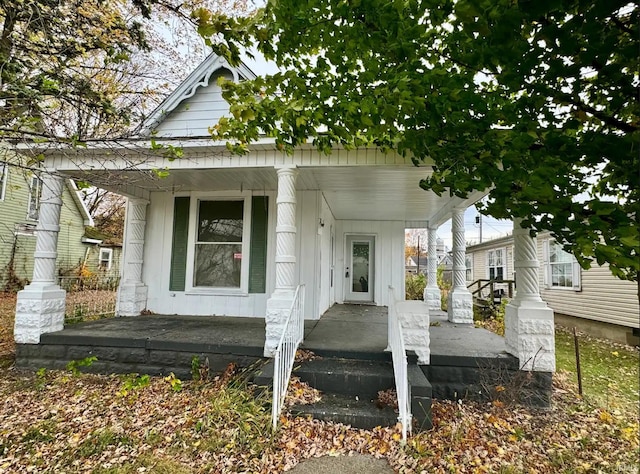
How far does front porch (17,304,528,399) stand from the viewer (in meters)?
3.88

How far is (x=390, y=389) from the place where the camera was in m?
3.54

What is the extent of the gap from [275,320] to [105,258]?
59.6ft

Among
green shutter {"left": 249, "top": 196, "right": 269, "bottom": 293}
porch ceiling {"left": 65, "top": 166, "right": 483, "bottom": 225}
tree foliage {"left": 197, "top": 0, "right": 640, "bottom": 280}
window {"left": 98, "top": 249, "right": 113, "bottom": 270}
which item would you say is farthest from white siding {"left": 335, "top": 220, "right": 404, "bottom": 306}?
window {"left": 98, "top": 249, "right": 113, "bottom": 270}

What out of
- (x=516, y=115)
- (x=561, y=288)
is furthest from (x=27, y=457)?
(x=561, y=288)

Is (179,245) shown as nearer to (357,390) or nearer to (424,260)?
(357,390)

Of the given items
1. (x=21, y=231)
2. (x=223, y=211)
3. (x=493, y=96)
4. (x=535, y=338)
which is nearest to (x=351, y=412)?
(x=535, y=338)

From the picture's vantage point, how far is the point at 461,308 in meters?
6.53

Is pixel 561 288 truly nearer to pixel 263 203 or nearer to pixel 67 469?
pixel 263 203

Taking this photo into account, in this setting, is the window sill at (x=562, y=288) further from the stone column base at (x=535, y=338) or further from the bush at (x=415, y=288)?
the stone column base at (x=535, y=338)

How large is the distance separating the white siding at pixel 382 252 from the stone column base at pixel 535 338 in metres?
5.10

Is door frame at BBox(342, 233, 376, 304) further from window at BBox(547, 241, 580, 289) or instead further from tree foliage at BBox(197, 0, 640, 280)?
tree foliage at BBox(197, 0, 640, 280)

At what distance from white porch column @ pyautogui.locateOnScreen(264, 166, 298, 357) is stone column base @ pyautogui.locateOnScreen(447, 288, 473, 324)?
3.80 m

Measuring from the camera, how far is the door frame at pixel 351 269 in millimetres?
9352

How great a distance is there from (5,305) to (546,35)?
13.6 metres
